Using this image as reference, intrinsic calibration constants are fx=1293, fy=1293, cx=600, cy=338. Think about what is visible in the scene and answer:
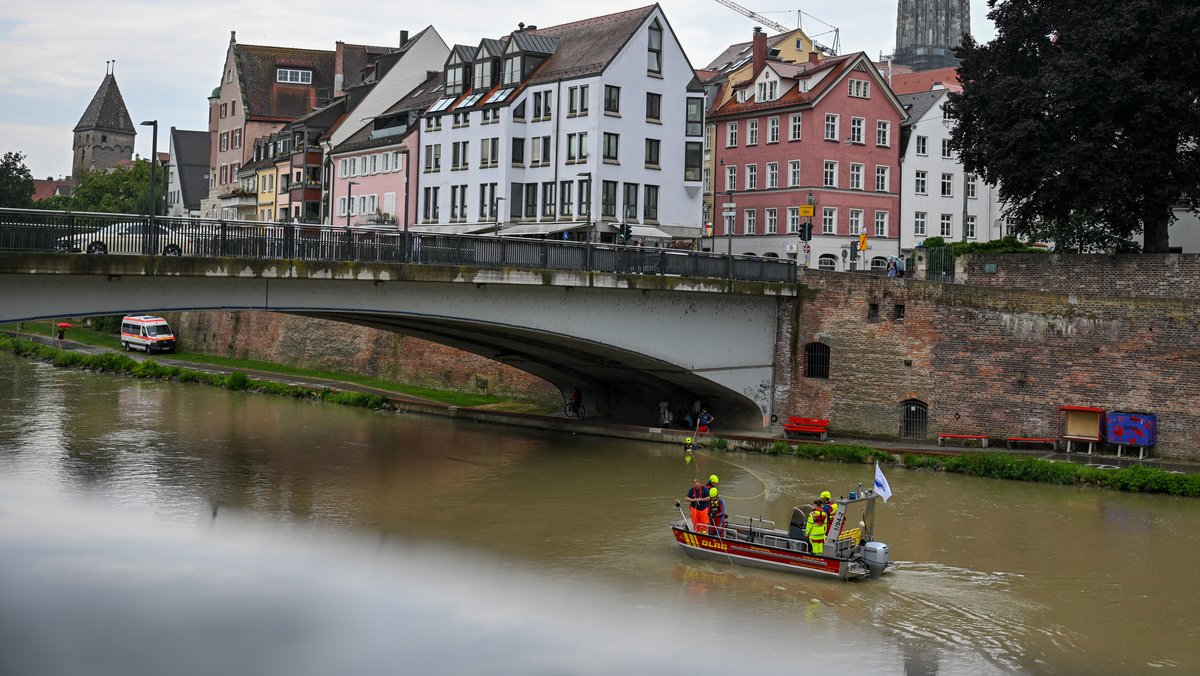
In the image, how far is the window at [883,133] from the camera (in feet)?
224

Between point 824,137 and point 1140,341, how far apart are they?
94.7 feet

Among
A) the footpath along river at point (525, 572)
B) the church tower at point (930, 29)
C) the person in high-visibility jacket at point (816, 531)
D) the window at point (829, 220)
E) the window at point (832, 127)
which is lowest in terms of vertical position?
the footpath along river at point (525, 572)

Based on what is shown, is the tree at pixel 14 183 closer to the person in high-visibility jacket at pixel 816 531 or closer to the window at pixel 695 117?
the window at pixel 695 117

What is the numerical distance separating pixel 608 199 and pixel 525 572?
3412cm

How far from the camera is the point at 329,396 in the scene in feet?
184

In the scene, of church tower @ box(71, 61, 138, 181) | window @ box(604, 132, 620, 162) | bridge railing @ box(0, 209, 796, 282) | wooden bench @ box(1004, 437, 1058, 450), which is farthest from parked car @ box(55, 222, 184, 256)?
church tower @ box(71, 61, 138, 181)

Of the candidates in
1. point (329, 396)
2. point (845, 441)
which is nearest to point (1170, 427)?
point (845, 441)

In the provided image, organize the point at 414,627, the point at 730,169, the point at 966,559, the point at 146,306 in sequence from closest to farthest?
the point at 414,627 → the point at 966,559 → the point at 146,306 → the point at 730,169

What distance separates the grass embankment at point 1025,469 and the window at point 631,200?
20577mm

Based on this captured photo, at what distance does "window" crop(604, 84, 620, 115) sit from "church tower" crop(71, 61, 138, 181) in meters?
121

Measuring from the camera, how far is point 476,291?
3728 cm

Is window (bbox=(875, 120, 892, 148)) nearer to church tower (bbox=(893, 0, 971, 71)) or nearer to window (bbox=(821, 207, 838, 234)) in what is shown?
window (bbox=(821, 207, 838, 234))

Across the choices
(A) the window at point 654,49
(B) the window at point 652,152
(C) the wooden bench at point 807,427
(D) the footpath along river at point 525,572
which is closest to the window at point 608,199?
(B) the window at point 652,152

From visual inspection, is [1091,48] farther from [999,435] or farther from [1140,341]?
[999,435]
